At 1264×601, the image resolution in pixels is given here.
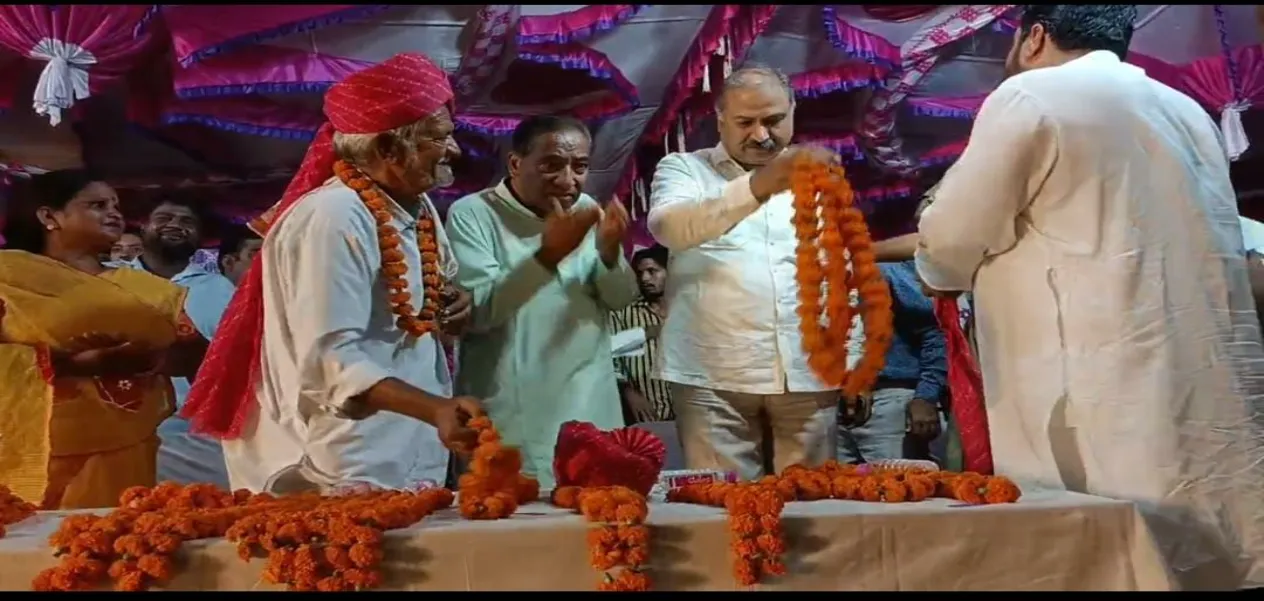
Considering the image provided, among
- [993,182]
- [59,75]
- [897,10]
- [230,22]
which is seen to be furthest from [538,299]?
[897,10]

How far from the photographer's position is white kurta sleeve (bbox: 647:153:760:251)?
8.17 feet

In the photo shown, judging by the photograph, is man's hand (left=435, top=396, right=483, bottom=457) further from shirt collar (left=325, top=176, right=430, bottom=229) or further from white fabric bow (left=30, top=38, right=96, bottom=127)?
white fabric bow (left=30, top=38, right=96, bottom=127)

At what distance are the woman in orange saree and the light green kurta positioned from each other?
0.93 m

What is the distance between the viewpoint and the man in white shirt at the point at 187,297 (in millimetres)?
3758

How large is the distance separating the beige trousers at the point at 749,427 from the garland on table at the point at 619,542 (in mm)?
1090

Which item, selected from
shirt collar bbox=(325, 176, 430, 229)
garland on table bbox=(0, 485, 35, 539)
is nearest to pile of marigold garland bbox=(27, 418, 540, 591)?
garland on table bbox=(0, 485, 35, 539)

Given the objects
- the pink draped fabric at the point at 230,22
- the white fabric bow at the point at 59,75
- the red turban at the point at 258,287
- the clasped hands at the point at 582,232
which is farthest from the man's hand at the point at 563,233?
the white fabric bow at the point at 59,75

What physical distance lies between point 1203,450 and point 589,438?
112 centimetres

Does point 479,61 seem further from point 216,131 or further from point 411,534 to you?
point 411,534

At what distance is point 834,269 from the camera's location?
2219mm

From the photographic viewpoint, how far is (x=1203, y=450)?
1.97m

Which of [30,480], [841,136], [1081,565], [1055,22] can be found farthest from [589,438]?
[841,136]

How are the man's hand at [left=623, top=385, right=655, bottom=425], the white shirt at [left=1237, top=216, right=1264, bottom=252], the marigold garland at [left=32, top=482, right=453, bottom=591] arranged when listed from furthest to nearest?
the man's hand at [left=623, top=385, right=655, bottom=425] < the white shirt at [left=1237, top=216, right=1264, bottom=252] < the marigold garland at [left=32, top=482, right=453, bottom=591]

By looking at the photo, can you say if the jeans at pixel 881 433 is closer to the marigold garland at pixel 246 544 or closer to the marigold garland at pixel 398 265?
the marigold garland at pixel 398 265
